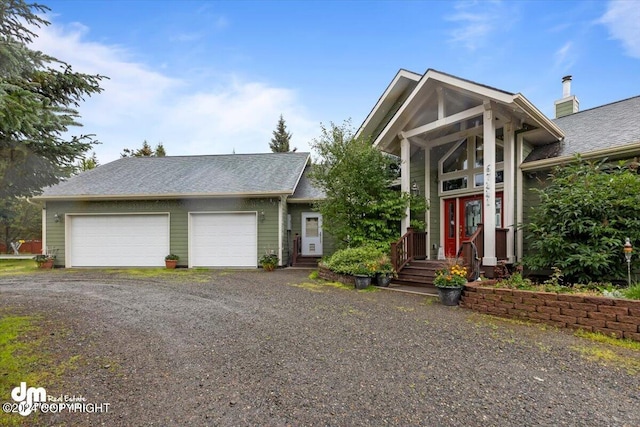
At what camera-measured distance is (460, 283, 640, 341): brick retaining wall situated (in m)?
4.08

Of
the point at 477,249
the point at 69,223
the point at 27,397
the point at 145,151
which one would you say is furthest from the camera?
the point at 145,151

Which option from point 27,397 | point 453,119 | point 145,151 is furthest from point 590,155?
point 145,151

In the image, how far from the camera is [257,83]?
599 inches

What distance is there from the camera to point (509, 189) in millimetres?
7273

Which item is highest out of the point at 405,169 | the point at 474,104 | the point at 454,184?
the point at 474,104

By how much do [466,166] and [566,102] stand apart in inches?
231

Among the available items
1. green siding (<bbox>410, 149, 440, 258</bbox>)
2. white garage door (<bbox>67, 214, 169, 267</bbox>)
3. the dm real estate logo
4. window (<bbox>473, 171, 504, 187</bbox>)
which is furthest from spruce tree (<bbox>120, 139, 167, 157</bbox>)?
the dm real estate logo

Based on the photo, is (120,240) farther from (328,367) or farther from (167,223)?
(328,367)

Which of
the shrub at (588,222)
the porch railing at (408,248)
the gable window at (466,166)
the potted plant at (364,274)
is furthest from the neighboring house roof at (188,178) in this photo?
the shrub at (588,222)

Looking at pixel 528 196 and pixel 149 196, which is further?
pixel 149 196

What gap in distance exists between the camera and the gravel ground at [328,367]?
7.89ft

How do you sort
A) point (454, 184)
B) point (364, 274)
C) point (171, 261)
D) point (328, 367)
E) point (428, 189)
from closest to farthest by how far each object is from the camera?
point (328, 367), point (364, 274), point (454, 184), point (428, 189), point (171, 261)

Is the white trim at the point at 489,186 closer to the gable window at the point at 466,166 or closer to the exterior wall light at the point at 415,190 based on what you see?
the gable window at the point at 466,166

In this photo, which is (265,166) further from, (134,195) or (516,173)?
(516,173)
